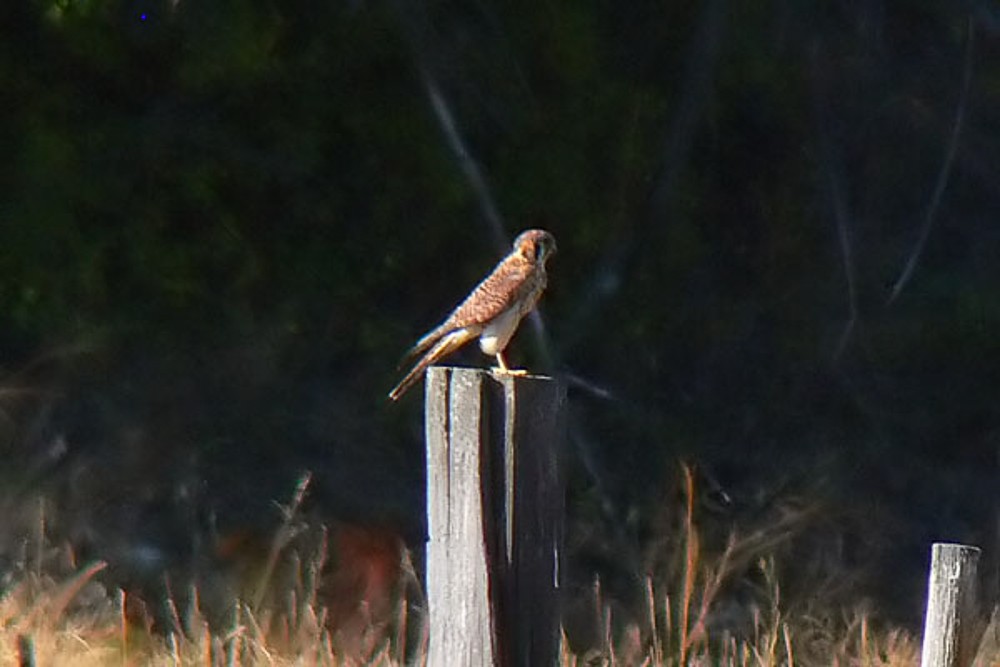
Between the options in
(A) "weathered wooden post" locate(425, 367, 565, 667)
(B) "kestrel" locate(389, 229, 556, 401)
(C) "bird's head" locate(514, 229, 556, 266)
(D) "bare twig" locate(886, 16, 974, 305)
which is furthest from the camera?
(D) "bare twig" locate(886, 16, 974, 305)

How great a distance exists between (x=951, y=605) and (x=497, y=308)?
1857 millimetres

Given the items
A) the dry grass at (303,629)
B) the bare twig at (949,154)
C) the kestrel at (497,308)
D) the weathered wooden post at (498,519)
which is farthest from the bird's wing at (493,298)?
the bare twig at (949,154)

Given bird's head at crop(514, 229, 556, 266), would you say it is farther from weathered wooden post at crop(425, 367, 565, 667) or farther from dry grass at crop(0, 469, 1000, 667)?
weathered wooden post at crop(425, 367, 565, 667)

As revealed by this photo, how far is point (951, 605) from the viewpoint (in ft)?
12.2

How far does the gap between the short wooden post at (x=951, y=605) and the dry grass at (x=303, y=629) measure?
5.21 feet

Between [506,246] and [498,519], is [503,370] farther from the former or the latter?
[506,246]

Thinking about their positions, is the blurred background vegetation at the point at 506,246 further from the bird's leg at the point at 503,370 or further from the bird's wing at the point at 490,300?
the bird's wing at the point at 490,300

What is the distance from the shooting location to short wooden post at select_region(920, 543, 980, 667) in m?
3.71

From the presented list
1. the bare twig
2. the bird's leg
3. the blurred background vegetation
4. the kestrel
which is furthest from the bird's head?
the bare twig

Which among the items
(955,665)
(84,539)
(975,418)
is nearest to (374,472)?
(84,539)

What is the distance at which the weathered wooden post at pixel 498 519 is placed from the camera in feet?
11.2

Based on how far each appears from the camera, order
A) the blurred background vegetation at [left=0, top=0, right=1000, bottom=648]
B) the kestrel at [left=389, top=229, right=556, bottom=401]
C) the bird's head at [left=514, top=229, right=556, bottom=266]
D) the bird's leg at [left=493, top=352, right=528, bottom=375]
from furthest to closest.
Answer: the blurred background vegetation at [left=0, top=0, right=1000, bottom=648]
the bird's head at [left=514, top=229, right=556, bottom=266]
the kestrel at [left=389, top=229, right=556, bottom=401]
the bird's leg at [left=493, top=352, right=528, bottom=375]

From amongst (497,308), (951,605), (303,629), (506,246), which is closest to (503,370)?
(497,308)

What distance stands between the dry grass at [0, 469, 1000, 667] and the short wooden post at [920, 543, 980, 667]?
1.59m
